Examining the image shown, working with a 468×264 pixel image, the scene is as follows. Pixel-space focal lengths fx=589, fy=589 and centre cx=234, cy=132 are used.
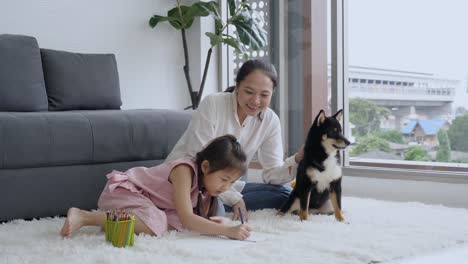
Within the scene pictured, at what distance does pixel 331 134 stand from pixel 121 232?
1.02m

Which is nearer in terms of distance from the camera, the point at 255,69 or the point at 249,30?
the point at 255,69

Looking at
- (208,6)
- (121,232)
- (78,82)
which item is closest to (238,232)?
(121,232)

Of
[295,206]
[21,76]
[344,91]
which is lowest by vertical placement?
[295,206]

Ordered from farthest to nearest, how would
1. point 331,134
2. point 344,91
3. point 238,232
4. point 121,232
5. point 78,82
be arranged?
point 344,91
point 78,82
point 331,134
point 238,232
point 121,232

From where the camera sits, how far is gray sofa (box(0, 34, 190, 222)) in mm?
2596

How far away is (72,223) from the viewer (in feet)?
6.97

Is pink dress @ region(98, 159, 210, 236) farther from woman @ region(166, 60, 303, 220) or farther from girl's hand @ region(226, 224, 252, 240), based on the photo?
girl's hand @ region(226, 224, 252, 240)

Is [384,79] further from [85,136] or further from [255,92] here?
[85,136]

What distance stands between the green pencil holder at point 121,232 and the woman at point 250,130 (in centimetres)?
51

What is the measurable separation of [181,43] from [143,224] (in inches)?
109

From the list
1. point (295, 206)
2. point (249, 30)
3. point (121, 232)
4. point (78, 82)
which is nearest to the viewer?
point (121, 232)

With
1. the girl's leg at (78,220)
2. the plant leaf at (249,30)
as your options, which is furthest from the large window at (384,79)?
the girl's leg at (78,220)

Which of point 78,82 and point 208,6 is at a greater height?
point 208,6

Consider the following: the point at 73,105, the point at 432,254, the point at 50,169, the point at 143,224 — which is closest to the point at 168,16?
the point at 73,105
